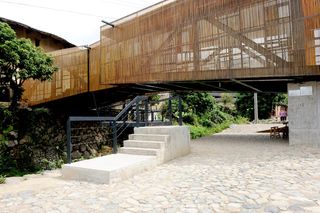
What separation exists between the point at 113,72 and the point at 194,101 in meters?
8.91

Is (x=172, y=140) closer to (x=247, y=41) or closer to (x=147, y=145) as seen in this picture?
(x=147, y=145)

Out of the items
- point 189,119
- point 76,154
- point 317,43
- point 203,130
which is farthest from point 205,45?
point 76,154

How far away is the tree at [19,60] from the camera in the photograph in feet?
41.5

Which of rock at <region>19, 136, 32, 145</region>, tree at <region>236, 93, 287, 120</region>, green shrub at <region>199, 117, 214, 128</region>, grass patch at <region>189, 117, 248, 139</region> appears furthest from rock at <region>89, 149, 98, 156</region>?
tree at <region>236, 93, 287, 120</region>

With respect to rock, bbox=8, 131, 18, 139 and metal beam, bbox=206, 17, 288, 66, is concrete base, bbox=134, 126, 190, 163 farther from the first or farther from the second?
rock, bbox=8, 131, 18, 139

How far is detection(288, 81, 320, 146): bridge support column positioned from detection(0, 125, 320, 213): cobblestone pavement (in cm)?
315

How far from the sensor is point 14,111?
1488 cm

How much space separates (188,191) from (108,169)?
5.42ft

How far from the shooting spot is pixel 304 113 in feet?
32.8

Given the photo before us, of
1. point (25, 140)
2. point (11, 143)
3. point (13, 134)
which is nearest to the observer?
point (11, 143)

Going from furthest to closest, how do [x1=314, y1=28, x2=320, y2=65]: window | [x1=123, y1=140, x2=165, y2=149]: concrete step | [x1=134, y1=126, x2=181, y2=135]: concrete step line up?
[x1=314, y1=28, x2=320, y2=65]: window < [x1=134, y1=126, x2=181, y2=135]: concrete step < [x1=123, y1=140, x2=165, y2=149]: concrete step

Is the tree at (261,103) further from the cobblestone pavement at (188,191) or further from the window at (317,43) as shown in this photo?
the cobblestone pavement at (188,191)

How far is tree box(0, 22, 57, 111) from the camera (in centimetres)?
1266

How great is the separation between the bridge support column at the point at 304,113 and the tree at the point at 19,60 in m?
11.0
